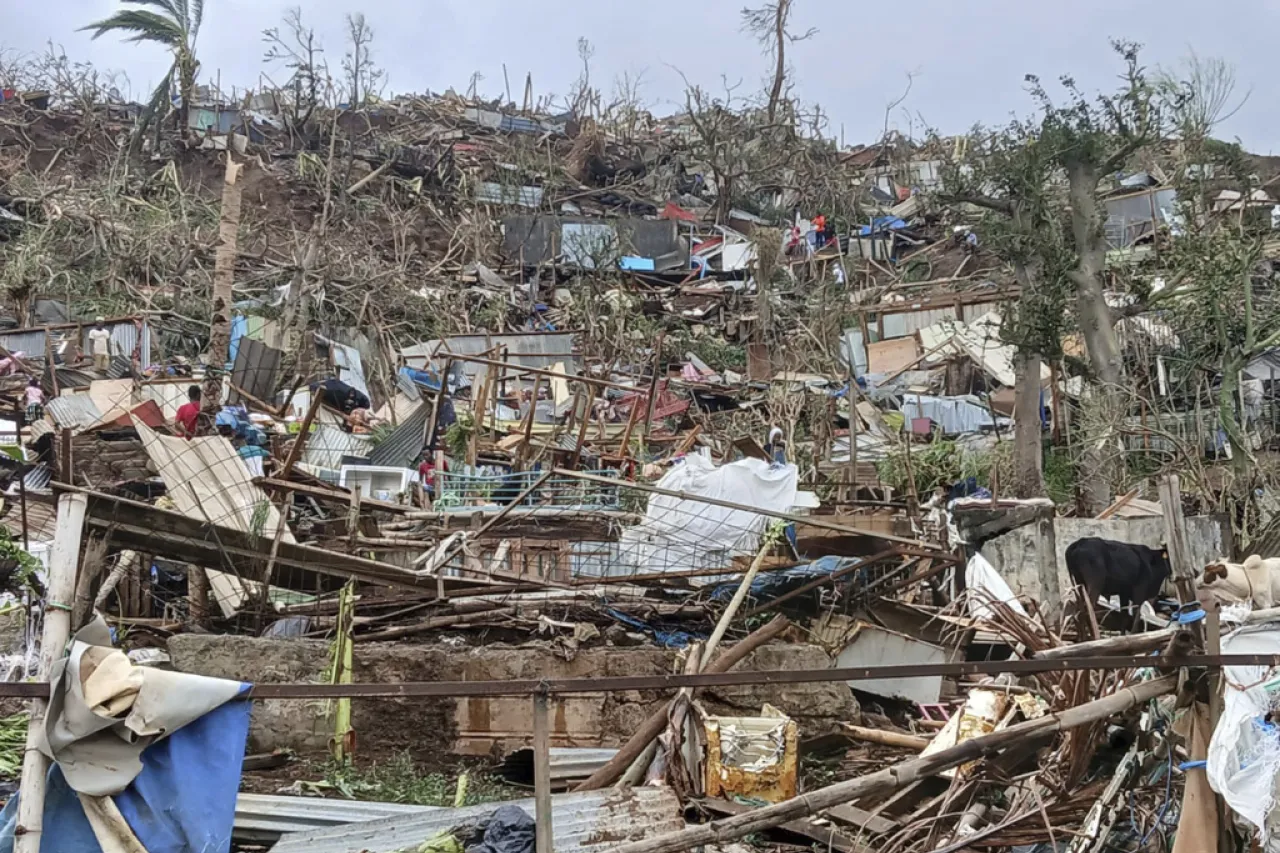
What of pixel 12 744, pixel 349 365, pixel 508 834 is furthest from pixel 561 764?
pixel 349 365

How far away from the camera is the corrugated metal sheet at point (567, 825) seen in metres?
4.53

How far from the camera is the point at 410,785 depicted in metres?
6.33

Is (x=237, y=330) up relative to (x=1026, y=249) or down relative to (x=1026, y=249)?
down

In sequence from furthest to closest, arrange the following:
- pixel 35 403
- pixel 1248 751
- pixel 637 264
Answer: pixel 637 264, pixel 35 403, pixel 1248 751

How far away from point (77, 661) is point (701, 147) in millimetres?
28291

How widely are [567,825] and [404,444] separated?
9723 millimetres

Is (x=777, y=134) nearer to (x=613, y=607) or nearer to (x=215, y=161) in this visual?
(x=215, y=161)

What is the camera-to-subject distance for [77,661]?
2.94 m

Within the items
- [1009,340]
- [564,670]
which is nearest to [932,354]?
[1009,340]

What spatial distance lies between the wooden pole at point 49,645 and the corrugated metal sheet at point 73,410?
974 centimetres

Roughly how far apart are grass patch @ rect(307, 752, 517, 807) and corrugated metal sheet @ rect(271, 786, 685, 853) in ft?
3.47

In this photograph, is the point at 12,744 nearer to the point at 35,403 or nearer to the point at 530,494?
the point at 530,494

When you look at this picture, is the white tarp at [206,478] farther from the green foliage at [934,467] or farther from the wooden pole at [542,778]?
the green foliage at [934,467]

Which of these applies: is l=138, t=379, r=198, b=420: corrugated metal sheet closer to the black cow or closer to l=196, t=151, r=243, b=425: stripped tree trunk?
l=196, t=151, r=243, b=425: stripped tree trunk
